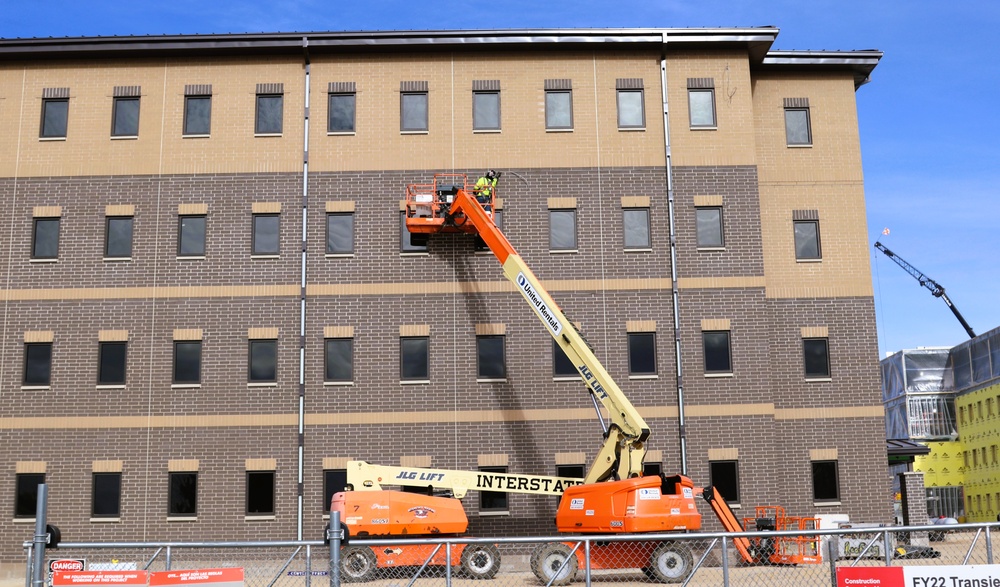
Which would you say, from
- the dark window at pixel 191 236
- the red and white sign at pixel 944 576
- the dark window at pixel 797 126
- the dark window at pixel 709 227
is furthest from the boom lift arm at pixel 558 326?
the red and white sign at pixel 944 576

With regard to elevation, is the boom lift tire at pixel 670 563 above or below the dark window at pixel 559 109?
below

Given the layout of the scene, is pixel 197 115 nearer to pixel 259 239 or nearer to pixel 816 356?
pixel 259 239

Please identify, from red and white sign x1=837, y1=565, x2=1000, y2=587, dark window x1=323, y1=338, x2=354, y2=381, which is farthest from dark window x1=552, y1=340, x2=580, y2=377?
red and white sign x1=837, y1=565, x2=1000, y2=587

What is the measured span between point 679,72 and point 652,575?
16156 mm

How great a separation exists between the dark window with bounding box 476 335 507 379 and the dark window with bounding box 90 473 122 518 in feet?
36.0

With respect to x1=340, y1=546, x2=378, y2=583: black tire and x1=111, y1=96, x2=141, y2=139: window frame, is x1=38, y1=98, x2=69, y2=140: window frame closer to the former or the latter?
x1=111, y1=96, x2=141, y2=139: window frame

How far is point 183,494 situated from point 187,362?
3.87 m

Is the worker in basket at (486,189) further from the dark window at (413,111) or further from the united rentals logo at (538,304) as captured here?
the united rentals logo at (538,304)

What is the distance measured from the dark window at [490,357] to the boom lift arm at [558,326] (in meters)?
3.15

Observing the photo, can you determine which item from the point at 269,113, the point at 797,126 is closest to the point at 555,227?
the point at 797,126

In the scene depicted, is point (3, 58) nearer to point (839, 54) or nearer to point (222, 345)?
point (222, 345)

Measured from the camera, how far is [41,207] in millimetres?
30953

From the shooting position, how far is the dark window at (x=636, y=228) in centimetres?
3092

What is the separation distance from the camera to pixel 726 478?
97.5ft
